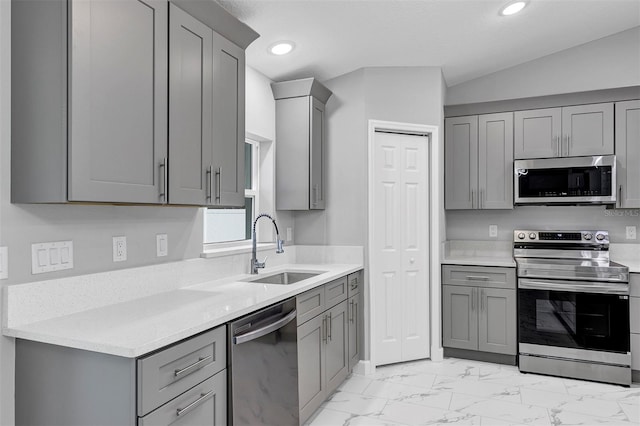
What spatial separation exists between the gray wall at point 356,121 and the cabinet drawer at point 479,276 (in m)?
0.93

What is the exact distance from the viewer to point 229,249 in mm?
2732

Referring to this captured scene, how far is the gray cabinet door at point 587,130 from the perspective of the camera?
3496mm

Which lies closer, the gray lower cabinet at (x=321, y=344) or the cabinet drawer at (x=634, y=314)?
the gray lower cabinet at (x=321, y=344)

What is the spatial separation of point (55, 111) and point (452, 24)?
103 inches

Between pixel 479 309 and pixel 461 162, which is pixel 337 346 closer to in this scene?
pixel 479 309

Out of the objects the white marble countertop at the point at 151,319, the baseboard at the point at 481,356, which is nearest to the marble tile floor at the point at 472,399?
the baseboard at the point at 481,356

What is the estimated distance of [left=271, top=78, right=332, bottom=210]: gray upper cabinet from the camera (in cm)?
322

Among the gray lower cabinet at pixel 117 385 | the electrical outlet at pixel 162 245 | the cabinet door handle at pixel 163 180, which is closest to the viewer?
the gray lower cabinet at pixel 117 385

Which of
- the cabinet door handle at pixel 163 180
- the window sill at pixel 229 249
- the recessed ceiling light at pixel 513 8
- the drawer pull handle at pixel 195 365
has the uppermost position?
the recessed ceiling light at pixel 513 8

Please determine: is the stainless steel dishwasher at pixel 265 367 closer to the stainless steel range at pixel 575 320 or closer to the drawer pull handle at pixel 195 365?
the drawer pull handle at pixel 195 365

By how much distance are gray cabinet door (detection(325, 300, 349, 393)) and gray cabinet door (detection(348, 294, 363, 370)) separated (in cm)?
9

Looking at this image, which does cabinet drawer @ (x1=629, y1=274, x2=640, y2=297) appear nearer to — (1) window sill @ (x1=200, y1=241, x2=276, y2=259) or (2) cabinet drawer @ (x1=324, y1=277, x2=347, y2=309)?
(2) cabinet drawer @ (x1=324, y1=277, x2=347, y2=309)

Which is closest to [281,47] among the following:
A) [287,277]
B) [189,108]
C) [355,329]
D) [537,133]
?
[189,108]

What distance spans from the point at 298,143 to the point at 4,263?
219 cm
